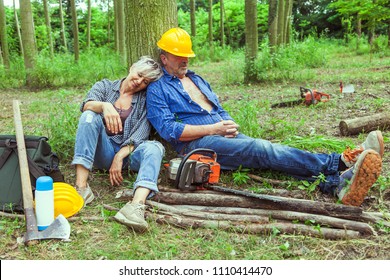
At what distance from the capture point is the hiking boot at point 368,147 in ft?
11.2

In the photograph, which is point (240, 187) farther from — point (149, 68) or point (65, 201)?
point (65, 201)

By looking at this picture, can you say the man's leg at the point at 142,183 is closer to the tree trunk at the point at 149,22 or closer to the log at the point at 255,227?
the log at the point at 255,227

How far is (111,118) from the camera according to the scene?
149 inches

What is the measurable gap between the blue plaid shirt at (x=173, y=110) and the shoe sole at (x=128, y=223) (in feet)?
3.09

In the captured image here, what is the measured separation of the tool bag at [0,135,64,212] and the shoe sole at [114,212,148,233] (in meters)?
0.75

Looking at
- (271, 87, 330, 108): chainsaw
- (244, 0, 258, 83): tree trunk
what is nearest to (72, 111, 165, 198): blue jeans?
(271, 87, 330, 108): chainsaw

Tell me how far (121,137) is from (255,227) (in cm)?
154

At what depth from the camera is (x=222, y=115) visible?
4.34 metres

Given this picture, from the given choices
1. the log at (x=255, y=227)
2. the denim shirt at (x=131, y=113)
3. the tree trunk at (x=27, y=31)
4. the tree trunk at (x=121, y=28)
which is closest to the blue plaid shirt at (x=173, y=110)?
the denim shirt at (x=131, y=113)

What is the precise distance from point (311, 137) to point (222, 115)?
1.23 meters

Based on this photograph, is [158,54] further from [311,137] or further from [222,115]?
[311,137]

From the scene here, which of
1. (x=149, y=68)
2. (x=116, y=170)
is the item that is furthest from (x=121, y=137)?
(x=149, y=68)

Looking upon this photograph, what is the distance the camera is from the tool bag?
3402mm
